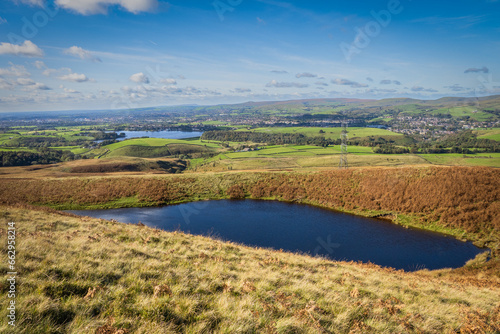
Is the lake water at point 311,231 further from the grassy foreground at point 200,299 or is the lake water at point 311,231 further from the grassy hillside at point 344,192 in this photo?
the grassy foreground at point 200,299

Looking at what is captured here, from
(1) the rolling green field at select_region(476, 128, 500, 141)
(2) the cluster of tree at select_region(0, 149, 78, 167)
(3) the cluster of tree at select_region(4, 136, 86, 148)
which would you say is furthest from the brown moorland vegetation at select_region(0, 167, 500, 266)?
(3) the cluster of tree at select_region(4, 136, 86, 148)

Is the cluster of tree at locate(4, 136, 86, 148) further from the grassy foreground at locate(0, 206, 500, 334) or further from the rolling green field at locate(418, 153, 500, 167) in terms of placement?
the rolling green field at locate(418, 153, 500, 167)

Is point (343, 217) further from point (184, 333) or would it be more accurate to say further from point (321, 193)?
point (184, 333)

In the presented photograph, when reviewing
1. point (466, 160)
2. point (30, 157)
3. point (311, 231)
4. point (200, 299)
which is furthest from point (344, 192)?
point (30, 157)

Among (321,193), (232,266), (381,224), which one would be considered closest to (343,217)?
(381,224)

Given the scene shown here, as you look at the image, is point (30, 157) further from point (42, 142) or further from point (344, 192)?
point (344, 192)
